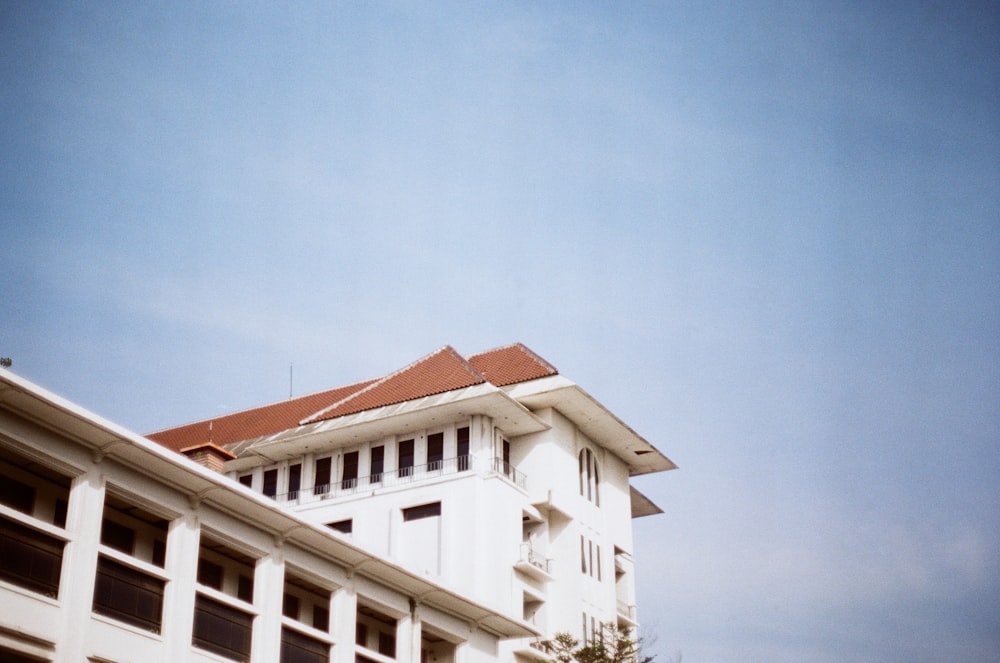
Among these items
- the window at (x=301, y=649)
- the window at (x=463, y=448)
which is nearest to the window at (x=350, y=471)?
the window at (x=463, y=448)

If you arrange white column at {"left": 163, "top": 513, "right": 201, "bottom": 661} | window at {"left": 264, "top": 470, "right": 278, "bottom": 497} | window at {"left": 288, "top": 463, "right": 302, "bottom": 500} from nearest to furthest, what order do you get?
white column at {"left": 163, "top": 513, "right": 201, "bottom": 661} → window at {"left": 288, "top": 463, "right": 302, "bottom": 500} → window at {"left": 264, "top": 470, "right": 278, "bottom": 497}

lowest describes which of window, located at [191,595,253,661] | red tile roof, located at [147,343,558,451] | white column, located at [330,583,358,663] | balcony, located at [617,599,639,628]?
window, located at [191,595,253,661]

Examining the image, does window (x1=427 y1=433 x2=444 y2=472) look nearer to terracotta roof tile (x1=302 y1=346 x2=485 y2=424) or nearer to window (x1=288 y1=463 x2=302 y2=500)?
terracotta roof tile (x1=302 y1=346 x2=485 y2=424)

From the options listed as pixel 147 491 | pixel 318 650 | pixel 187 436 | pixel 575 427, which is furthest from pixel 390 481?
pixel 147 491

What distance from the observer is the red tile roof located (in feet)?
171

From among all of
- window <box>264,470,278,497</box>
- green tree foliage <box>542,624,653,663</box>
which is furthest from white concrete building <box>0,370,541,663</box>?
window <box>264,470,278,497</box>

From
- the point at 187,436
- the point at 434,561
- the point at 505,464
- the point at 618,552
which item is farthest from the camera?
the point at 187,436

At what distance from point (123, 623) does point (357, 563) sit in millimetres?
8122

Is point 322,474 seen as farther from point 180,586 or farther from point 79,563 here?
point 79,563

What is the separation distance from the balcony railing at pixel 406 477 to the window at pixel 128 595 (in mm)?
23724

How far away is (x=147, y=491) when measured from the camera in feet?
87.7

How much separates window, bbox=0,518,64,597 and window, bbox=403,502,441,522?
2613 centimetres

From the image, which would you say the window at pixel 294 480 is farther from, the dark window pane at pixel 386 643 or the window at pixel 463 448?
the dark window pane at pixel 386 643

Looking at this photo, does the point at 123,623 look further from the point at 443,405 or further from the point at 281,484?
the point at 281,484
